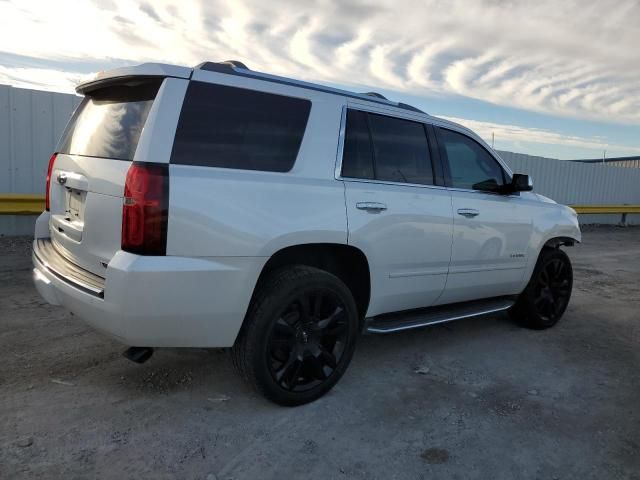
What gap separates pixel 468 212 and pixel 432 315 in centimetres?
86

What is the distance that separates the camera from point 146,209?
2.60 metres

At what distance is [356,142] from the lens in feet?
11.7

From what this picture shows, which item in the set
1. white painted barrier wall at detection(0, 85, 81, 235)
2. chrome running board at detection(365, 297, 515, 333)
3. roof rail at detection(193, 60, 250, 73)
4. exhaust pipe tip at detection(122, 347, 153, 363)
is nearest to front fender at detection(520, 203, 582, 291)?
→ chrome running board at detection(365, 297, 515, 333)

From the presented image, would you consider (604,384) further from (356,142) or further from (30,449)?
(30,449)

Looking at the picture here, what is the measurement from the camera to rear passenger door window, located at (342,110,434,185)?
3543 mm

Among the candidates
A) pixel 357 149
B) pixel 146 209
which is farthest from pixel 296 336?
pixel 357 149

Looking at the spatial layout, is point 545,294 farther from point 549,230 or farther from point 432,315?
point 432,315

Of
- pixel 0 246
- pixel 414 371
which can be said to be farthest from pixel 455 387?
pixel 0 246

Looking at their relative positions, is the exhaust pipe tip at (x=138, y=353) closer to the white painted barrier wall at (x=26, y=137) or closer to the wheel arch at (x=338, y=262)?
the wheel arch at (x=338, y=262)

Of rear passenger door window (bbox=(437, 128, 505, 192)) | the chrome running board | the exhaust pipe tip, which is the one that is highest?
rear passenger door window (bbox=(437, 128, 505, 192))

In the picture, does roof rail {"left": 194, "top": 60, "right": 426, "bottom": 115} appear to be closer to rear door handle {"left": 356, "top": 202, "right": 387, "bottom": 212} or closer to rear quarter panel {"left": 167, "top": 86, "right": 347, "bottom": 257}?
rear quarter panel {"left": 167, "top": 86, "right": 347, "bottom": 257}

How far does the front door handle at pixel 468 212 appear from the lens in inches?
161

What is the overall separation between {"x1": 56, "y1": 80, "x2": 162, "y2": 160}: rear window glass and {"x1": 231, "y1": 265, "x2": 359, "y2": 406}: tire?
1.11 meters

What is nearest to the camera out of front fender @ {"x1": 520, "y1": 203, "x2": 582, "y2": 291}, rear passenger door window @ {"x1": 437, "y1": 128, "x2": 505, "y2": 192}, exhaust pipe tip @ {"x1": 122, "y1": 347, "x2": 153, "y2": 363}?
exhaust pipe tip @ {"x1": 122, "y1": 347, "x2": 153, "y2": 363}
